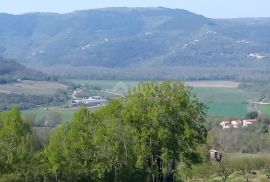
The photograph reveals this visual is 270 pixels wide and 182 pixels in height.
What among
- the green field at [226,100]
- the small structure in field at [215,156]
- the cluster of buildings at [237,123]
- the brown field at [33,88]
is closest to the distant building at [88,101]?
the brown field at [33,88]

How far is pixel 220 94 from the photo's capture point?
14688cm

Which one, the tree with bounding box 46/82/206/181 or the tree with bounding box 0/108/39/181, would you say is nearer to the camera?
the tree with bounding box 0/108/39/181

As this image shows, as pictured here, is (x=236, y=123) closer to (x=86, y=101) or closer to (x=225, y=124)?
(x=225, y=124)

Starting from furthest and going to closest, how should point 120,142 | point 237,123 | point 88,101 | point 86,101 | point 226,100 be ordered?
point 226,100, point 86,101, point 88,101, point 237,123, point 120,142

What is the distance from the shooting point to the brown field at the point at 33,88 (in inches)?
4574

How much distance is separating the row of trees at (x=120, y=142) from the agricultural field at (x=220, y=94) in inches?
3078

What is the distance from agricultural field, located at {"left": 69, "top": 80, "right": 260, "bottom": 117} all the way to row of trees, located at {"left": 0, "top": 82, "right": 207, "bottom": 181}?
7818 cm

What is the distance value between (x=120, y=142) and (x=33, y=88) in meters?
98.3

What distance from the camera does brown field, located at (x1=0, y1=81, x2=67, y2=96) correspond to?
11619 centimetres

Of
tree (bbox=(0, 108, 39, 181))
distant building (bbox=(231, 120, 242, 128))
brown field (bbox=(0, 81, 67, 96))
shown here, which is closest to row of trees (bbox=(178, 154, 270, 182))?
tree (bbox=(0, 108, 39, 181))

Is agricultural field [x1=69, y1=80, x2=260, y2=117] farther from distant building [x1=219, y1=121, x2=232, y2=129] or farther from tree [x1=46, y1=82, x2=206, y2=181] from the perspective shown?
tree [x1=46, y1=82, x2=206, y2=181]

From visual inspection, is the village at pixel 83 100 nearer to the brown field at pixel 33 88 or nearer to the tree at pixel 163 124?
the brown field at pixel 33 88

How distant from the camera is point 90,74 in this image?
→ 195 metres

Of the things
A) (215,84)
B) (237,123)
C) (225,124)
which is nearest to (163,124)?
(225,124)
